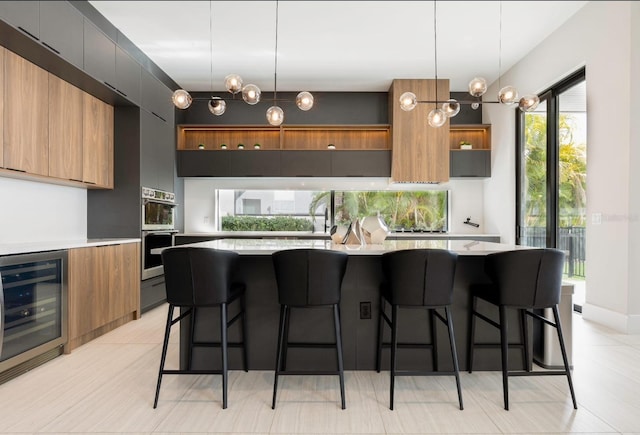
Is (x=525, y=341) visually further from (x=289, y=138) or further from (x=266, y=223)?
(x=289, y=138)

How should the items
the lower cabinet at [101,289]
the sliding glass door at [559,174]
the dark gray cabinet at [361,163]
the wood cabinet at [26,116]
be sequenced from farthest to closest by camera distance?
1. the dark gray cabinet at [361,163]
2. the sliding glass door at [559,174]
3. the lower cabinet at [101,289]
4. the wood cabinet at [26,116]

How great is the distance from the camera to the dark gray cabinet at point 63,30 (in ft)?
9.68

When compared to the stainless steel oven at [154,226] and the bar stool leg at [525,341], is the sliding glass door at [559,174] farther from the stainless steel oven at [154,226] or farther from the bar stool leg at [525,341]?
the stainless steel oven at [154,226]

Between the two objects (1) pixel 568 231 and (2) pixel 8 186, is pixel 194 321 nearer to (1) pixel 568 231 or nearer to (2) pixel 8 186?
(2) pixel 8 186

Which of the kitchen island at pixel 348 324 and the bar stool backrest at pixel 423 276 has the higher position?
the bar stool backrest at pixel 423 276

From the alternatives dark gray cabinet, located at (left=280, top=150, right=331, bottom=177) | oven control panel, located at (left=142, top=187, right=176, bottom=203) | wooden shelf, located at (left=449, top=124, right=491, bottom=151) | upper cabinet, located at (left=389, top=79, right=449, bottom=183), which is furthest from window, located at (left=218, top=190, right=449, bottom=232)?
oven control panel, located at (left=142, top=187, right=176, bottom=203)

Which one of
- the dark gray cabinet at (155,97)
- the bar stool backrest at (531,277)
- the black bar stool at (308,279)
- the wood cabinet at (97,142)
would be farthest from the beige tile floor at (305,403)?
the dark gray cabinet at (155,97)

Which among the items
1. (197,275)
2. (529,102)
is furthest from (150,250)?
(529,102)

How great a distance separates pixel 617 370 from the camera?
278 centimetres

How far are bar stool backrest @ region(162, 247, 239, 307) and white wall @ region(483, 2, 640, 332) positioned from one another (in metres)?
3.56

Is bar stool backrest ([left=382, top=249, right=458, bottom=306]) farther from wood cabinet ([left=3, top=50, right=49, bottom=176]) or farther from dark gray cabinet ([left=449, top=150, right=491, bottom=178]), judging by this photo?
dark gray cabinet ([left=449, top=150, right=491, bottom=178])

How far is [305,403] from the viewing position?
229 cm

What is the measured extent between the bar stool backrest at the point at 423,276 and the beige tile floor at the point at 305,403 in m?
0.61

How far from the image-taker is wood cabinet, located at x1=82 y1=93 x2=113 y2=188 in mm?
3855
